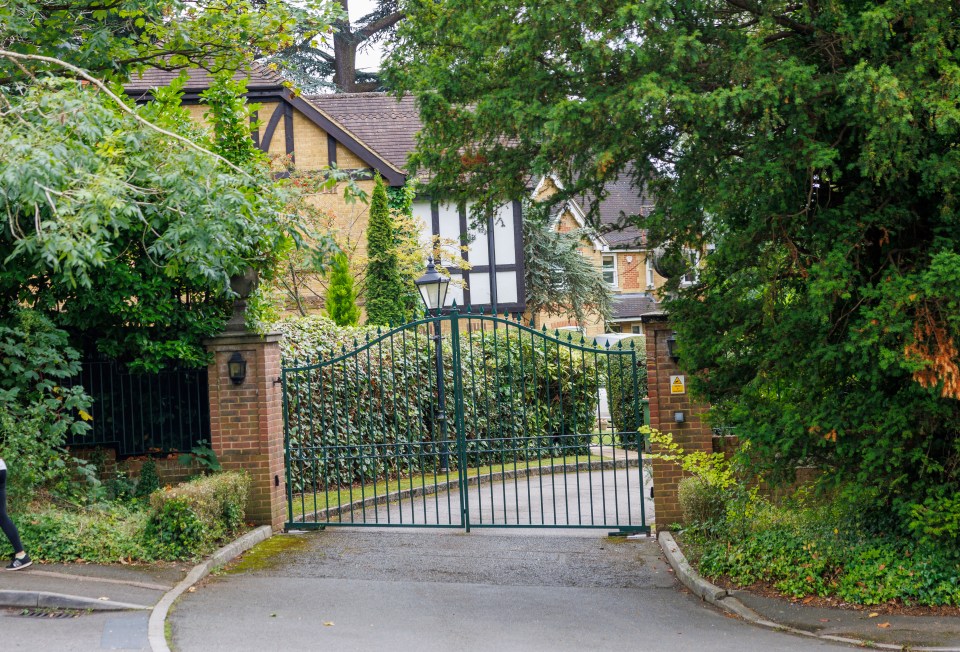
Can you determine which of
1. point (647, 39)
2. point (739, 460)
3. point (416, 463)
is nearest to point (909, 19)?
point (647, 39)

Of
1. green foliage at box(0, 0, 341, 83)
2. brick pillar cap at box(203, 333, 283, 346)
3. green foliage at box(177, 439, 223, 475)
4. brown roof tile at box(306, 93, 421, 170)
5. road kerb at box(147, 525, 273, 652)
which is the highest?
brown roof tile at box(306, 93, 421, 170)

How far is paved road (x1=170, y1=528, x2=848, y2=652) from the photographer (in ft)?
23.6

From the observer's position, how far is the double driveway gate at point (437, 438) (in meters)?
11.5

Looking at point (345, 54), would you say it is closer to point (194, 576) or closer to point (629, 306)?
point (629, 306)

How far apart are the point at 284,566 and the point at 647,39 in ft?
19.3

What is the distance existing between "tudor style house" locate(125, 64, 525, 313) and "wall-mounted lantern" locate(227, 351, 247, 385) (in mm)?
12378

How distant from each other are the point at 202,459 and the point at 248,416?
678 mm

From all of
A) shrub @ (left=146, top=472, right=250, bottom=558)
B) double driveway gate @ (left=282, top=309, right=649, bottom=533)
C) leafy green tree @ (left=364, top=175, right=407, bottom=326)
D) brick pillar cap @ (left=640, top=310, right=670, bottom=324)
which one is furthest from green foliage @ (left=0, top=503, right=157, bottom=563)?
leafy green tree @ (left=364, top=175, right=407, bottom=326)

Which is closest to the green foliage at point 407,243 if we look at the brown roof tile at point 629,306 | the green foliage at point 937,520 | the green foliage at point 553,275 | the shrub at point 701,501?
the green foliage at point 553,275

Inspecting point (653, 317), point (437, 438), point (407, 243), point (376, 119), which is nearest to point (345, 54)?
point (376, 119)

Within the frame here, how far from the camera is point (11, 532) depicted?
8.66 m

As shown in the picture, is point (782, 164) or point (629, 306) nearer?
point (782, 164)

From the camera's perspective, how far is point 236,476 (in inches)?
421

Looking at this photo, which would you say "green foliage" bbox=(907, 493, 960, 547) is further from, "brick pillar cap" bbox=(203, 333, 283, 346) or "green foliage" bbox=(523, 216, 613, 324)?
"green foliage" bbox=(523, 216, 613, 324)
